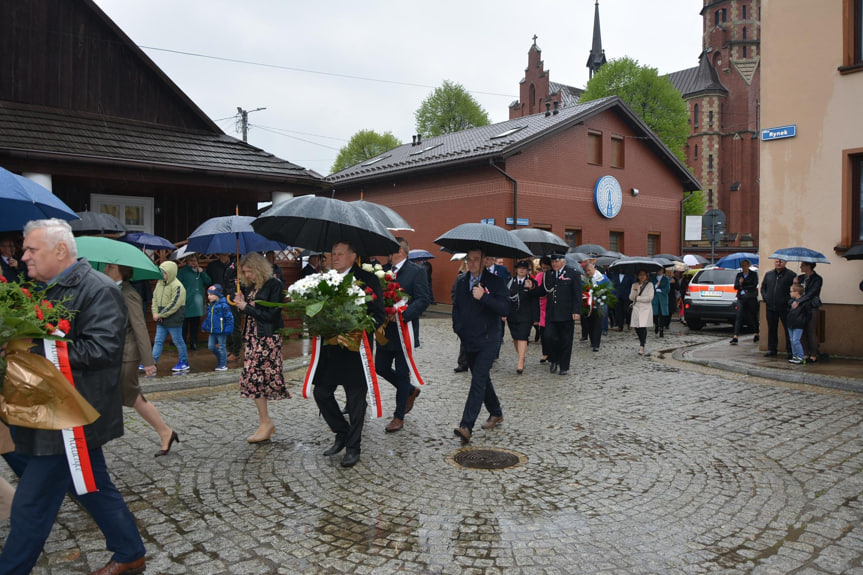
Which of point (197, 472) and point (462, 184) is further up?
point (462, 184)

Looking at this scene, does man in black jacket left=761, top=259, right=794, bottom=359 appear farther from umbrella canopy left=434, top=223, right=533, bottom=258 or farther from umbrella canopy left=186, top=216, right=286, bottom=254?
umbrella canopy left=186, top=216, right=286, bottom=254

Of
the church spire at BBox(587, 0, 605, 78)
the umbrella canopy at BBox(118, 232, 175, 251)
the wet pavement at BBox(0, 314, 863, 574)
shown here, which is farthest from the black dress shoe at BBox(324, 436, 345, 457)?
the church spire at BBox(587, 0, 605, 78)

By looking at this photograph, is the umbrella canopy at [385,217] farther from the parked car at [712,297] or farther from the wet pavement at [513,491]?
the parked car at [712,297]

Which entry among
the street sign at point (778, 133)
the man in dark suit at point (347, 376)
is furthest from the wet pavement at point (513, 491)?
the street sign at point (778, 133)

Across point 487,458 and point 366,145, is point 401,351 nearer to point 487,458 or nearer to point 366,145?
point 487,458

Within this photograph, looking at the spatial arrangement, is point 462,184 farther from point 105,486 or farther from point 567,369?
point 105,486

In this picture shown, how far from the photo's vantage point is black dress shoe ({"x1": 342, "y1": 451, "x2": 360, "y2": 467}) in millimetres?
5262

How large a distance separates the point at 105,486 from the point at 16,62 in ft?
45.2

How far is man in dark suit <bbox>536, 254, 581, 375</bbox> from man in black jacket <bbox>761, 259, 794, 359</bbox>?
374cm

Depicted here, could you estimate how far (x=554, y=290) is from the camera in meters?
10.3

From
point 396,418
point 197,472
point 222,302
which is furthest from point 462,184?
point 197,472

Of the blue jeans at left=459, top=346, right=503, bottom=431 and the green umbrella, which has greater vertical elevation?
the green umbrella

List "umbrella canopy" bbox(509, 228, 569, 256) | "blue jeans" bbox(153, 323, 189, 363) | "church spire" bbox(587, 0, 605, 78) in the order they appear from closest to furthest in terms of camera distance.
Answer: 1. "blue jeans" bbox(153, 323, 189, 363)
2. "umbrella canopy" bbox(509, 228, 569, 256)
3. "church spire" bbox(587, 0, 605, 78)

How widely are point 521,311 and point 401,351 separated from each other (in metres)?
4.39
